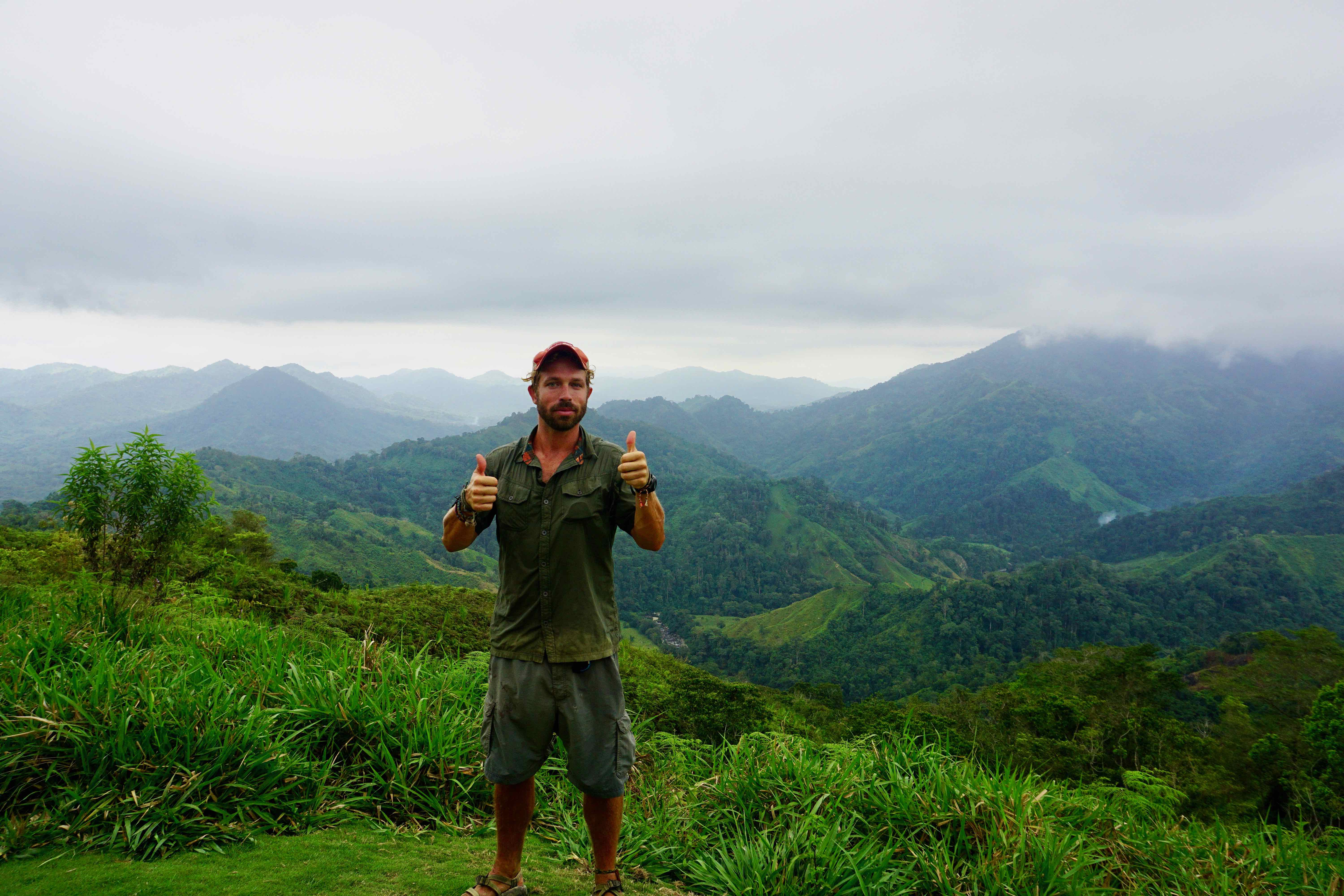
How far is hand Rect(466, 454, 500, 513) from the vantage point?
114 inches

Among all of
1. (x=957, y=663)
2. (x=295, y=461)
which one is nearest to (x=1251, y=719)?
(x=957, y=663)

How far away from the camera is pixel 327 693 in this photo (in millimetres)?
4176

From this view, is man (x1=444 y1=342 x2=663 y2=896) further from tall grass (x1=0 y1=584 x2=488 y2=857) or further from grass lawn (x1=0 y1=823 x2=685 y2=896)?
tall grass (x1=0 y1=584 x2=488 y2=857)

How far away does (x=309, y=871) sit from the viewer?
9.65 ft

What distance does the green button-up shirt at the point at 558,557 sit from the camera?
2.98m

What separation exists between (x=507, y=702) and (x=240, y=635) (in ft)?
11.5

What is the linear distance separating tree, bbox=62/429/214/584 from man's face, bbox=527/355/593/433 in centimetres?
695

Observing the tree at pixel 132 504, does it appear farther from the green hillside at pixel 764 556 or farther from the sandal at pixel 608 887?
the green hillside at pixel 764 556

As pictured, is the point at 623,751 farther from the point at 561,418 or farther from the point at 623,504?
the point at 561,418

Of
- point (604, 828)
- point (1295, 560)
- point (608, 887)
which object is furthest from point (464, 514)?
point (1295, 560)

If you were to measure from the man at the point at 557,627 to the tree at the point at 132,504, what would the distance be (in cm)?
692

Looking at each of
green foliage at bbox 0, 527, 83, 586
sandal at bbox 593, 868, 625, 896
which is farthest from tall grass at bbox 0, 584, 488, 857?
green foliage at bbox 0, 527, 83, 586

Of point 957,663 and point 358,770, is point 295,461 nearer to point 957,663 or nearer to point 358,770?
point 957,663

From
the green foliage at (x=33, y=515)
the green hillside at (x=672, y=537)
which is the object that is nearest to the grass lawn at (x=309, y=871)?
the green foliage at (x=33, y=515)
